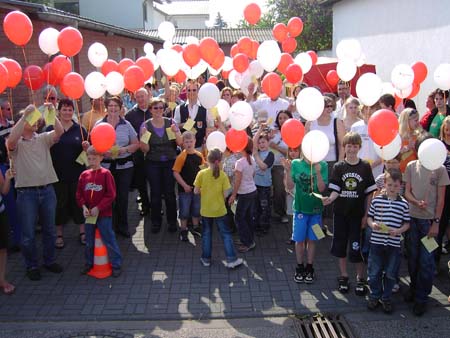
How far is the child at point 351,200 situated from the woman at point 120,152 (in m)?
2.71

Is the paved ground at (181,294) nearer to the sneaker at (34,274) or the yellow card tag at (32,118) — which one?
the sneaker at (34,274)

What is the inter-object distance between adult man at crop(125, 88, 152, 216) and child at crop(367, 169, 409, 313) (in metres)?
3.54

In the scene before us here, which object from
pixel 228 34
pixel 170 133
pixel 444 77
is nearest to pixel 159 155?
pixel 170 133

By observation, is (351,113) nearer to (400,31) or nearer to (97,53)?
(97,53)

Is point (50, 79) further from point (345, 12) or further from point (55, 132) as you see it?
point (345, 12)

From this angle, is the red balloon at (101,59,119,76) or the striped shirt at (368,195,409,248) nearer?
the striped shirt at (368,195,409,248)

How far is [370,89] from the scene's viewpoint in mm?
5301

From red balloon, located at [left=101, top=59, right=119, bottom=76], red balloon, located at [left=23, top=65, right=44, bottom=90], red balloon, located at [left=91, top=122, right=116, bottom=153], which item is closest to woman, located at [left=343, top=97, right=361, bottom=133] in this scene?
red balloon, located at [left=91, top=122, right=116, bottom=153]

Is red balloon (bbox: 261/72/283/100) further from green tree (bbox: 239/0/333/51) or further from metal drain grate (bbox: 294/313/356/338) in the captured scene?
green tree (bbox: 239/0/333/51)

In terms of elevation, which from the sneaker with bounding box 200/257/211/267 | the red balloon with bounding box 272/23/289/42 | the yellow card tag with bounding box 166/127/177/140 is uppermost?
the red balloon with bounding box 272/23/289/42

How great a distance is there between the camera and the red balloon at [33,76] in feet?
18.4

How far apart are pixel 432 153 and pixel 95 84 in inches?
160

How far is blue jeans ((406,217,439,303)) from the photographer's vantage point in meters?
4.21

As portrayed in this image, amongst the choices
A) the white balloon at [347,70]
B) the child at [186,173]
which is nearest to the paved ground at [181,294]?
the child at [186,173]
